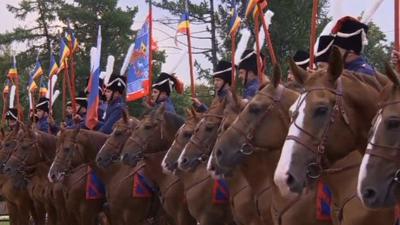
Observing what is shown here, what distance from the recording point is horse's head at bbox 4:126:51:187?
15.5 m

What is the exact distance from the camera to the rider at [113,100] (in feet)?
45.4

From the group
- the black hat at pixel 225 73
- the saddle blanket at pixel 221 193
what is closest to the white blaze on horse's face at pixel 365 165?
the saddle blanket at pixel 221 193

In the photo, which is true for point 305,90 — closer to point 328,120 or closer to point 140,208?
point 328,120

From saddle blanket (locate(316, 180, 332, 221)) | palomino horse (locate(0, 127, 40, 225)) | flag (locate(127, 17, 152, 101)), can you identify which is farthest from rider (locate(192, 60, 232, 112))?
palomino horse (locate(0, 127, 40, 225))

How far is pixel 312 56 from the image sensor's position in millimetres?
7859

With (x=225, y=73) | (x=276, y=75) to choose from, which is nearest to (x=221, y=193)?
(x=225, y=73)

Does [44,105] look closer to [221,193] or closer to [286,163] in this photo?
[221,193]

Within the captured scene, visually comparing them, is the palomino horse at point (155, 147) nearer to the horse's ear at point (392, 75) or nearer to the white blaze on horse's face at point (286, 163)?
the white blaze on horse's face at point (286, 163)

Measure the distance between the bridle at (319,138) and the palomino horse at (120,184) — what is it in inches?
246

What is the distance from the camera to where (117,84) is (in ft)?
46.5

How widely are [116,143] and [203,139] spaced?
2.76 metres

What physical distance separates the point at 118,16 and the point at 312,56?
33593 mm

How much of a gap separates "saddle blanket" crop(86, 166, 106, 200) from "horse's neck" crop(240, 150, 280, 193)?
5.33 meters

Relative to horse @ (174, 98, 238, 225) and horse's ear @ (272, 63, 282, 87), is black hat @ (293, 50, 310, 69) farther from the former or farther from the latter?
horse's ear @ (272, 63, 282, 87)
